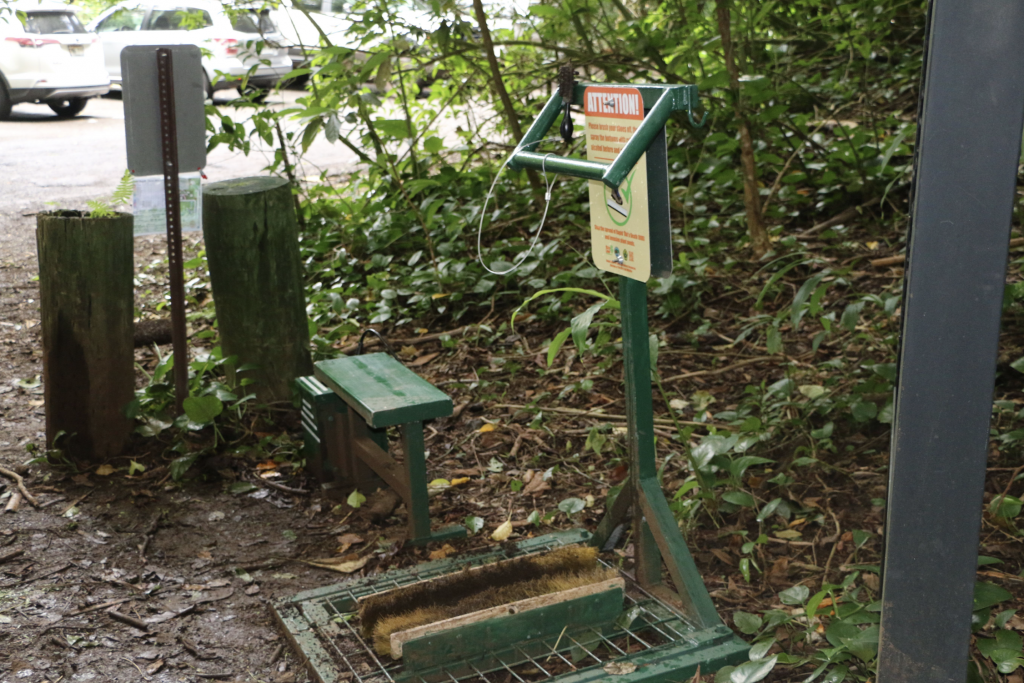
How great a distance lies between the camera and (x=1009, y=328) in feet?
12.5

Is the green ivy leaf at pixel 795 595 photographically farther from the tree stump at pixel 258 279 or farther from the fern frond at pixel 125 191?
the fern frond at pixel 125 191

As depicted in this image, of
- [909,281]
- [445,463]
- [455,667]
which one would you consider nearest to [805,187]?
[445,463]

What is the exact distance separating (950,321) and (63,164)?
1058cm

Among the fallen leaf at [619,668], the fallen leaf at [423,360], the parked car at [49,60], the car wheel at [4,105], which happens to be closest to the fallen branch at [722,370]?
the fallen leaf at [423,360]

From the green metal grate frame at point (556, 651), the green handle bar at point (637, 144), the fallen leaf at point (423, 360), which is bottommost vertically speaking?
the green metal grate frame at point (556, 651)

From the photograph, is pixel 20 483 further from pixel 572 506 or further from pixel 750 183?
pixel 750 183

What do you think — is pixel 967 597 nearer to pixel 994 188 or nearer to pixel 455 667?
pixel 994 188

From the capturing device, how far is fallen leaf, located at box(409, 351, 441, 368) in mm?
4957

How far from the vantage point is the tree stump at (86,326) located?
148 inches

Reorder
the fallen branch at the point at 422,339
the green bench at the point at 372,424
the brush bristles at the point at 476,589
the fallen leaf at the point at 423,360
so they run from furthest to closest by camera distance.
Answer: the fallen branch at the point at 422,339
the fallen leaf at the point at 423,360
the green bench at the point at 372,424
the brush bristles at the point at 476,589

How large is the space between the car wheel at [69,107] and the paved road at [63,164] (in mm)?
153

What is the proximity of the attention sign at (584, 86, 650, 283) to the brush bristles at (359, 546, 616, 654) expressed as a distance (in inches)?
35.1

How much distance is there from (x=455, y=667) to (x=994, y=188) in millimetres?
1787

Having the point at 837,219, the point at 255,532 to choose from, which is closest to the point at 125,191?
the point at 255,532
